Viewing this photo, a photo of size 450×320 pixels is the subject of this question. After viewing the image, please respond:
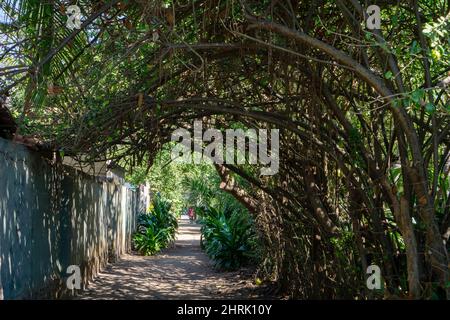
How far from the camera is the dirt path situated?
35.4 feet

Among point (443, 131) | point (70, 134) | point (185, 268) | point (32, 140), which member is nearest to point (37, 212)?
point (32, 140)

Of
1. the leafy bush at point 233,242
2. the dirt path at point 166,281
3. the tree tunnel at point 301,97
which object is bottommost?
the dirt path at point 166,281

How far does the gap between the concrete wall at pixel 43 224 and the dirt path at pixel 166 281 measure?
0.50 metres

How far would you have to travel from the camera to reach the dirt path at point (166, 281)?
10789 mm

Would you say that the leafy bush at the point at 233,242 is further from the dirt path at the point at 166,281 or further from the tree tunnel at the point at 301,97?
the tree tunnel at the point at 301,97

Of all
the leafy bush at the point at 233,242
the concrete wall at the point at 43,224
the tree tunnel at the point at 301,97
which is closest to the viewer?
the tree tunnel at the point at 301,97

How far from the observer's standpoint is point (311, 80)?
6.00 m

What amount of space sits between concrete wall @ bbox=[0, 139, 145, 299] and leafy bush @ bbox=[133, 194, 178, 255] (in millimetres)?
5296

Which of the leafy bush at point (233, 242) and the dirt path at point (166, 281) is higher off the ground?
the leafy bush at point (233, 242)

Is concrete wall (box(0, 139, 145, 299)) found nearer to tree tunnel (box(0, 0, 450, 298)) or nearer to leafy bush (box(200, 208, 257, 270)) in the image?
tree tunnel (box(0, 0, 450, 298))

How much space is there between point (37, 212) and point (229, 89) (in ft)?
9.22

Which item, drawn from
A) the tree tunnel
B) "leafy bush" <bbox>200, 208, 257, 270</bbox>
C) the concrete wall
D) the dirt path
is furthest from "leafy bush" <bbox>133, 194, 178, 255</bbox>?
the tree tunnel

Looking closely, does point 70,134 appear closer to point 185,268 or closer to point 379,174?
point 379,174

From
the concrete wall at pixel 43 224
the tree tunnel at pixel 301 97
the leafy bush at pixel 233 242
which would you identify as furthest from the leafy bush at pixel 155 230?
the tree tunnel at pixel 301 97
